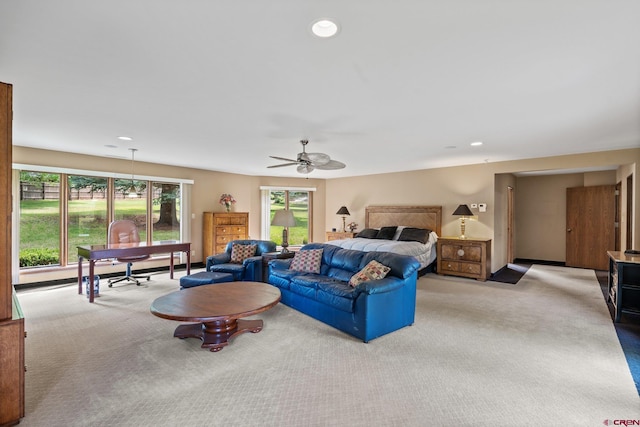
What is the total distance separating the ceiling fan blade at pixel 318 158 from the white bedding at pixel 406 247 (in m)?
2.61

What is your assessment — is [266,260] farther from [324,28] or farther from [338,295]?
[324,28]

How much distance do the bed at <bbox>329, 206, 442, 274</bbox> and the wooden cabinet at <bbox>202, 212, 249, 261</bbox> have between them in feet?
7.93

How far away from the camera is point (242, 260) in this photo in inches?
221

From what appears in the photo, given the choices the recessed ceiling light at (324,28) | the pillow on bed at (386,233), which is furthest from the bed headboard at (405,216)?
the recessed ceiling light at (324,28)

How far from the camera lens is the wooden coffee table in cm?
284

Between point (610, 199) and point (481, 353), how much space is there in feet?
22.5

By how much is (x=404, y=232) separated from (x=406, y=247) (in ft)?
3.28

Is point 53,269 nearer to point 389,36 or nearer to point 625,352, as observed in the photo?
point 389,36

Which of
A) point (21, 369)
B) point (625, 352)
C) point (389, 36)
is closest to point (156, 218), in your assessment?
point (21, 369)

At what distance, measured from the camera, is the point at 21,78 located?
2.52 meters

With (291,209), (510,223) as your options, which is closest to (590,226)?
(510,223)

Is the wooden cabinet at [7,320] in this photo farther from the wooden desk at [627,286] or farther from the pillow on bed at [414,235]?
the pillow on bed at [414,235]

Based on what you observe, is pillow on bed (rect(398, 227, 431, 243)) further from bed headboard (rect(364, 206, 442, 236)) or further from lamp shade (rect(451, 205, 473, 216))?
lamp shade (rect(451, 205, 473, 216))

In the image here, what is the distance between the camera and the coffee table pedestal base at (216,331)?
304cm
